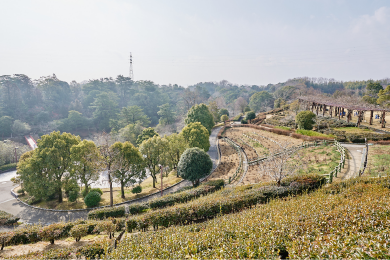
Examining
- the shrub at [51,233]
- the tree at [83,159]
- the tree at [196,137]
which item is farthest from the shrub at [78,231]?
the tree at [196,137]

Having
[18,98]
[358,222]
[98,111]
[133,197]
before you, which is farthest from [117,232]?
[18,98]

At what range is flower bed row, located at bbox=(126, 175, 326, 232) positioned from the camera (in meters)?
10.4

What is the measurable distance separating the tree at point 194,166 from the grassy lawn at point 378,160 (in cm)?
1317

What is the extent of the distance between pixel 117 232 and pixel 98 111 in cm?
5910

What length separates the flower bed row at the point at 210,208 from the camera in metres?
10.4

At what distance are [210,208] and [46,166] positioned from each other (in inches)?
715

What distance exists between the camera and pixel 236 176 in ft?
64.4

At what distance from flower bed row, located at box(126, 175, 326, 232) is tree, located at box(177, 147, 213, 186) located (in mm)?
8614

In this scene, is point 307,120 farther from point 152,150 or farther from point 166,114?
point 166,114

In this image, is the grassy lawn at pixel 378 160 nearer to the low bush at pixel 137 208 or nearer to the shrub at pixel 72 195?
the low bush at pixel 137 208

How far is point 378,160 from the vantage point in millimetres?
15430

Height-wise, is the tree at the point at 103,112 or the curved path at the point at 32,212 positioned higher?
the tree at the point at 103,112

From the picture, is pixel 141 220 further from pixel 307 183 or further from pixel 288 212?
pixel 307 183

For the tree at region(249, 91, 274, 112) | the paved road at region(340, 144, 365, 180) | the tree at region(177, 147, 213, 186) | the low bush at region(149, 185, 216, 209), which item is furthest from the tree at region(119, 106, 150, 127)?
the paved road at region(340, 144, 365, 180)
